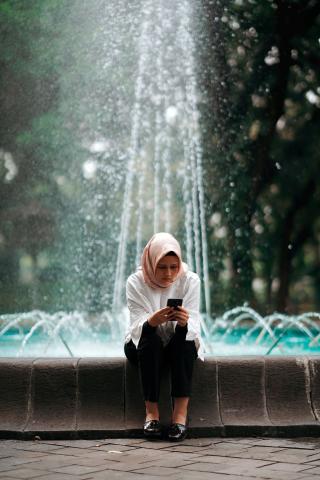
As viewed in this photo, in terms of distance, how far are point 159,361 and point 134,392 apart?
0.93 ft

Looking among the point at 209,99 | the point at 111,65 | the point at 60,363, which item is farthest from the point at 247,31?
the point at 60,363

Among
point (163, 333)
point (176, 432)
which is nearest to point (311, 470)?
point (176, 432)

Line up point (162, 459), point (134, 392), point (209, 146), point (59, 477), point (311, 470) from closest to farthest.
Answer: point (59, 477), point (311, 470), point (162, 459), point (134, 392), point (209, 146)

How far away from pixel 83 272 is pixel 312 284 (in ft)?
15.8

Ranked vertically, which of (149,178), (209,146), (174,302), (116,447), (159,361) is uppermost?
(209,146)

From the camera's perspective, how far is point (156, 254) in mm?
3959

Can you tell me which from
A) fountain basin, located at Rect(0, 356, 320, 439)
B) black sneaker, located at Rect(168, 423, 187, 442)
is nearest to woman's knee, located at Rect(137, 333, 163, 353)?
fountain basin, located at Rect(0, 356, 320, 439)

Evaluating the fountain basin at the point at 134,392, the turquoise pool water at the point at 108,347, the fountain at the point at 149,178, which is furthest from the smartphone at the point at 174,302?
the fountain at the point at 149,178

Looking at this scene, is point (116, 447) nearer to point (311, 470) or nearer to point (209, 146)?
point (311, 470)

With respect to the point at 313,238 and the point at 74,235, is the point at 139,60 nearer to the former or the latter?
the point at 74,235

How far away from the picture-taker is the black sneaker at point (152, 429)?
3929mm

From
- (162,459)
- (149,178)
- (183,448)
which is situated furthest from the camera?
(149,178)

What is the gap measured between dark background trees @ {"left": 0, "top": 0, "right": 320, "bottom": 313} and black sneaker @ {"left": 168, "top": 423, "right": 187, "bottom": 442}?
12.4 meters

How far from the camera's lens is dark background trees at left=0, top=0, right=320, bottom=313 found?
16.6 metres
